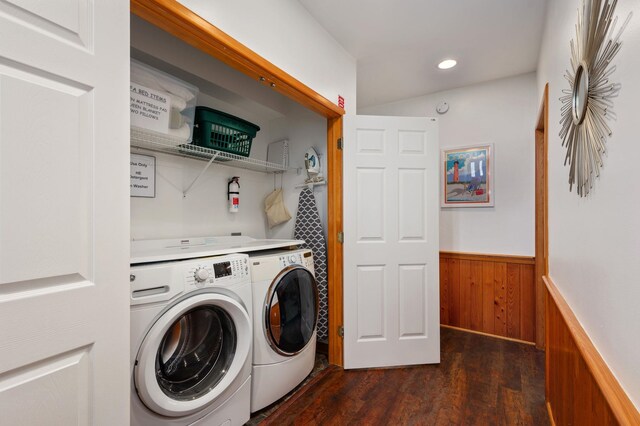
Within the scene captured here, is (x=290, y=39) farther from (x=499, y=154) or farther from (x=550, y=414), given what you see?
(x=550, y=414)

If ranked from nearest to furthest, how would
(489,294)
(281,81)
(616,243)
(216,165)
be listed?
(616,243) → (281,81) → (216,165) → (489,294)

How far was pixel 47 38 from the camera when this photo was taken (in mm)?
717

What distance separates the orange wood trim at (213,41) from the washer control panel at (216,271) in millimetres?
1004

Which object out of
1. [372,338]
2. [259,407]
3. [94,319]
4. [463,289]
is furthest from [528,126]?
[94,319]

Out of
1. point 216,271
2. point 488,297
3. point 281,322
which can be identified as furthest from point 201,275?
point 488,297

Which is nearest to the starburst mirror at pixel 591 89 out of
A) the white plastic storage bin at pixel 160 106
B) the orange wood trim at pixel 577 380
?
the orange wood trim at pixel 577 380

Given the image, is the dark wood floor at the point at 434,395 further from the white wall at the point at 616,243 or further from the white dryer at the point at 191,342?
the white wall at the point at 616,243

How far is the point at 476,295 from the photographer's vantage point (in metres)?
2.90

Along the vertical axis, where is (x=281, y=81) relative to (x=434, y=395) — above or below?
above

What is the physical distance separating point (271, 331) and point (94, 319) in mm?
1072

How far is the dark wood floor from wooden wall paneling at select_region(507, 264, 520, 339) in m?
0.29

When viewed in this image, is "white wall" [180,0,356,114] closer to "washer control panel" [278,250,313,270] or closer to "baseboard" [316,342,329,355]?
"washer control panel" [278,250,313,270]

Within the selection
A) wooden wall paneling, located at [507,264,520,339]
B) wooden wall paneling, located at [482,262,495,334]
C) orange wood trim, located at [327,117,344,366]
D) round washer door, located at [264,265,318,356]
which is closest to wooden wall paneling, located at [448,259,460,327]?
wooden wall paneling, located at [482,262,495,334]

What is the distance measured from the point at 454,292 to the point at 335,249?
1.52m
